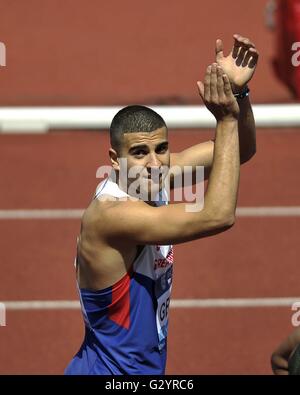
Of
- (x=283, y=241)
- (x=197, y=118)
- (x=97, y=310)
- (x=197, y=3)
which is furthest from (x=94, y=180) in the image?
(x=197, y=3)

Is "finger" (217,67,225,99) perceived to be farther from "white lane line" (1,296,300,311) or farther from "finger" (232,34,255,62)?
"white lane line" (1,296,300,311)

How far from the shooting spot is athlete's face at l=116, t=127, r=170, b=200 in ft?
14.3

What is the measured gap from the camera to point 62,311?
7.36 m

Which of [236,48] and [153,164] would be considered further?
[153,164]

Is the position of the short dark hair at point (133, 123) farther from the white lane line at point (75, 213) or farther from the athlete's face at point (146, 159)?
the white lane line at point (75, 213)

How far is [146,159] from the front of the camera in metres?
4.36

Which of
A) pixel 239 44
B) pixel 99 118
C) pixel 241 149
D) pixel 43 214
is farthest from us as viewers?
pixel 43 214

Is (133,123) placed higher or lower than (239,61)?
lower

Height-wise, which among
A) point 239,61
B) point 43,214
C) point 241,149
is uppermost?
point 239,61

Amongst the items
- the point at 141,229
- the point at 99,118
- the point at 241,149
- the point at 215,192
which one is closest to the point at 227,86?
the point at 215,192

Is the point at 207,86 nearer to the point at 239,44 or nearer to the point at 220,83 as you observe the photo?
the point at 220,83

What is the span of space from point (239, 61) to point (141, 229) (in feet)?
2.64

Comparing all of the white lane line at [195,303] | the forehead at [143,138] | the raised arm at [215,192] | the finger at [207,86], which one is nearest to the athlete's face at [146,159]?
the forehead at [143,138]

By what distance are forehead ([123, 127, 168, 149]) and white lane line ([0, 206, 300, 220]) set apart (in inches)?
166
